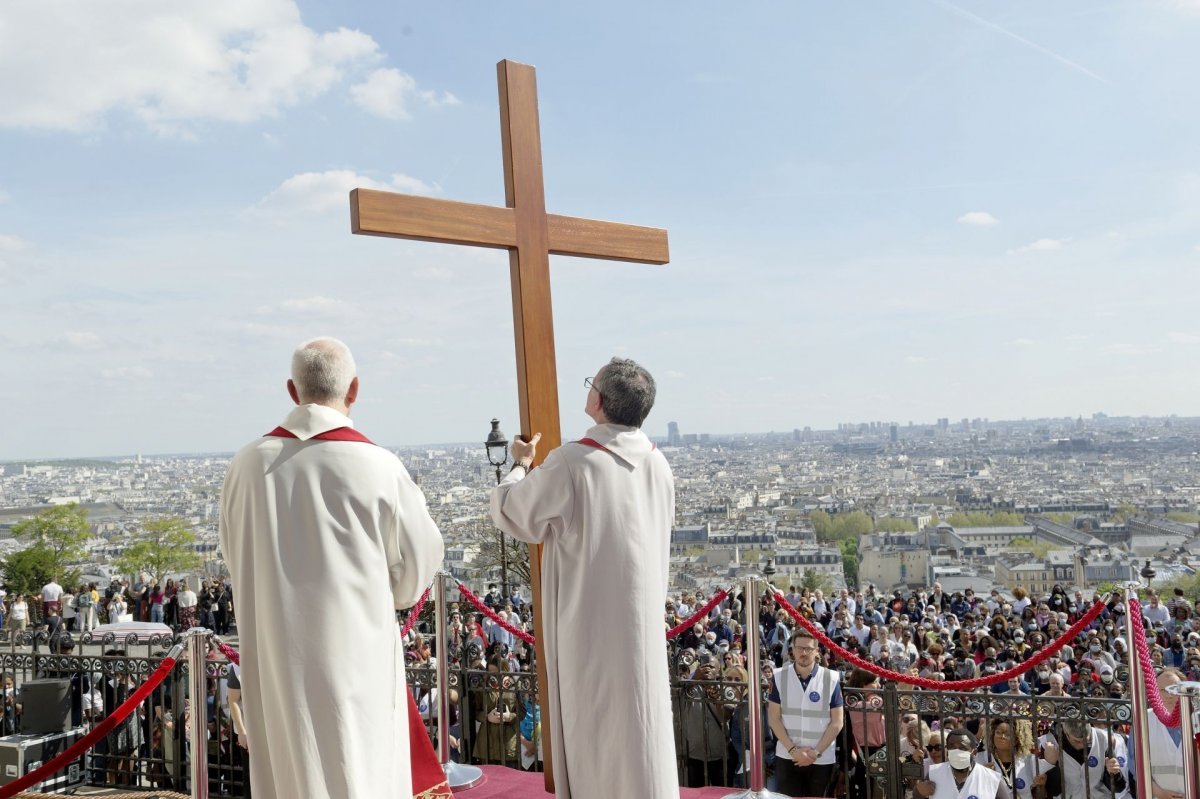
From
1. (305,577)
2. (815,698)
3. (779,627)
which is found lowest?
(779,627)

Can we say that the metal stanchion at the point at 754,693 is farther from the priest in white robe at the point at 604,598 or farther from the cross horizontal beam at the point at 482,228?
the cross horizontal beam at the point at 482,228

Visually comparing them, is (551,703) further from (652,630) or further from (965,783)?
(965,783)

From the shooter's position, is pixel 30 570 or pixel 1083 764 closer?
pixel 1083 764

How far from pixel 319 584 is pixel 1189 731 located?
2.81 meters

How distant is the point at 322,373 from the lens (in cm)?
289

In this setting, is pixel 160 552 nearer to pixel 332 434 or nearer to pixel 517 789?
pixel 517 789

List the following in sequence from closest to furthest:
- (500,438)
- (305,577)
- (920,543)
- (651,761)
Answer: (305,577) → (651,761) → (500,438) → (920,543)

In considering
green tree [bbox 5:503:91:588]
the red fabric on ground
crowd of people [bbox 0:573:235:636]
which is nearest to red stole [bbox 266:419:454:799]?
the red fabric on ground

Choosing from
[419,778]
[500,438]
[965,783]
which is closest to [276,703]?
[419,778]

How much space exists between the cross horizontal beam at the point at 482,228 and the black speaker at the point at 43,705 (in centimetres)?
450

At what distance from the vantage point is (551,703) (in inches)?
133

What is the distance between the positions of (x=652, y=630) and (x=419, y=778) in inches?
39.1

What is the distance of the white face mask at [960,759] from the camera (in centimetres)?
497

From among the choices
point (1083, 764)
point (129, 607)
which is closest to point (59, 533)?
point (129, 607)
